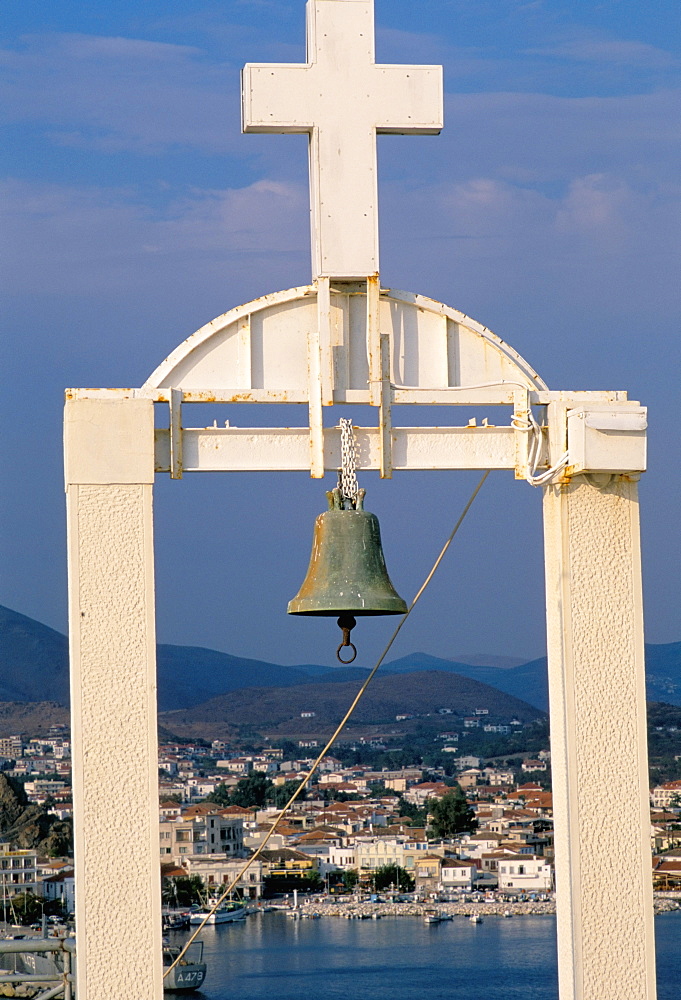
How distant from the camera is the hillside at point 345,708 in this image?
299ft

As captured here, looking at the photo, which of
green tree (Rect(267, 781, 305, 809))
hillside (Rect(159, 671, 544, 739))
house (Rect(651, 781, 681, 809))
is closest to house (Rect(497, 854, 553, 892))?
house (Rect(651, 781, 681, 809))

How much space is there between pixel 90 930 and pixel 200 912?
68.0 metres

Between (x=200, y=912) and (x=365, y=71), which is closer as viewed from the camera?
(x=365, y=71)

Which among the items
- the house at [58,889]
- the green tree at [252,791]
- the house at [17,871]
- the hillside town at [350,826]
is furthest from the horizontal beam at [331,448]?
the green tree at [252,791]

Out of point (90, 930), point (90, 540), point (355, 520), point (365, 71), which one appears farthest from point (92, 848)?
point (365, 71)

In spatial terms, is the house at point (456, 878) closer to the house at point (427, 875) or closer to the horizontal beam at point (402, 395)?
the house at point (427, 875)

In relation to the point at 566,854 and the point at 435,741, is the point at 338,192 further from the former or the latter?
the point at 435,741

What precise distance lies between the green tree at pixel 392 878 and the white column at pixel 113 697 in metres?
73.3

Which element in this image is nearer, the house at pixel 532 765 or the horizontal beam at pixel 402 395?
the horizontal beam at pixel 402 395

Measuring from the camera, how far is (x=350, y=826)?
250 ft

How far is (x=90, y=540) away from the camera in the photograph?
4535 mm

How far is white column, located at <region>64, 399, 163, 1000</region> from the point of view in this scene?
446cm

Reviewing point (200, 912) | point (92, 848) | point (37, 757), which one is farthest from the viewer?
point (37, 757)

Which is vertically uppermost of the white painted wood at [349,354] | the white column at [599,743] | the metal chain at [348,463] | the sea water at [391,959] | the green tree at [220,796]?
the white painted wood at [349,354]
